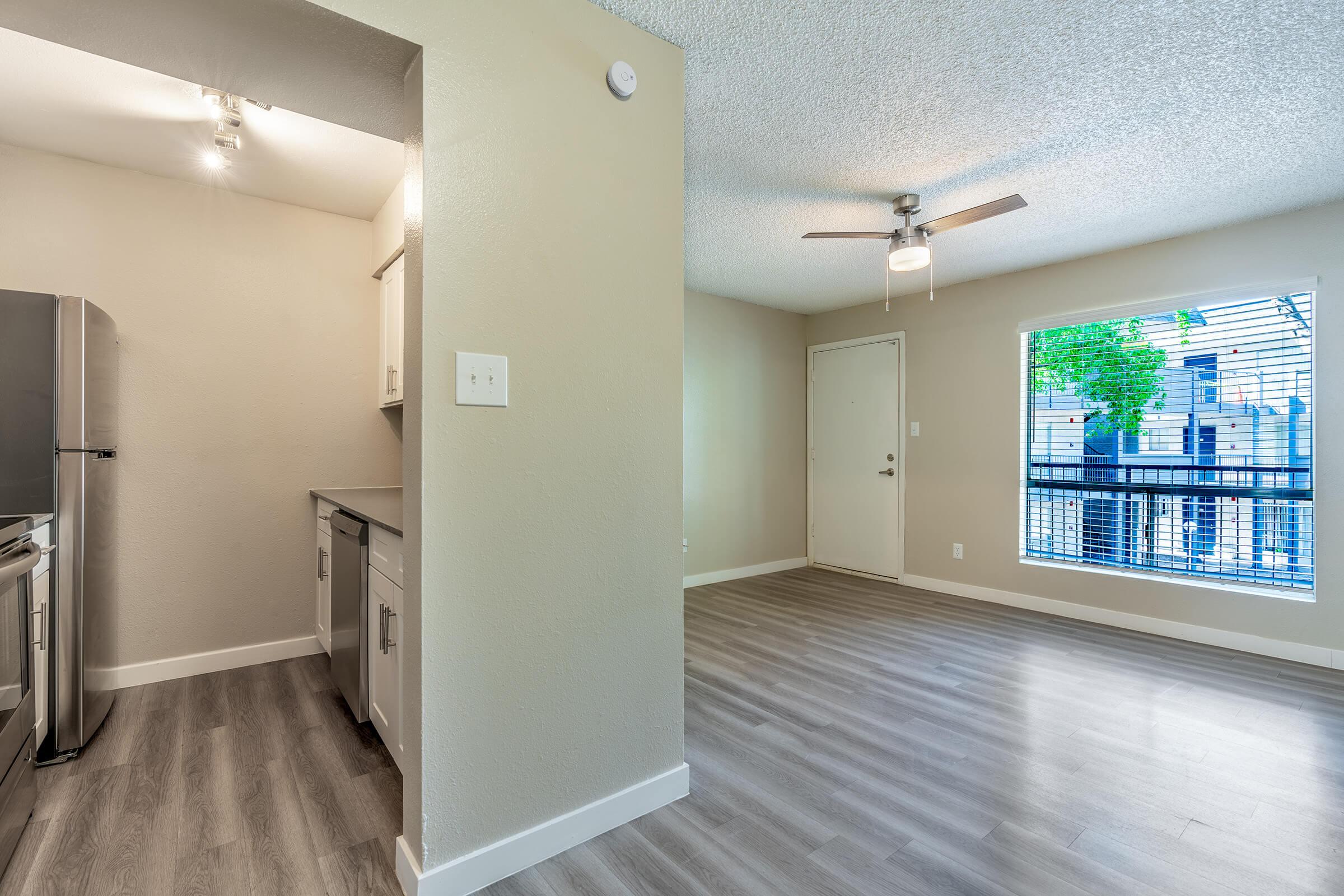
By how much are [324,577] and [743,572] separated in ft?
10.5

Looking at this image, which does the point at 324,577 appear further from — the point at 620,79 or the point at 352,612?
the point at 620,79

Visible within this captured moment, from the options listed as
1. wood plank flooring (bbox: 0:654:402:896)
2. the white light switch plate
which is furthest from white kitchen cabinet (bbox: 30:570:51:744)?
the white light switch plate

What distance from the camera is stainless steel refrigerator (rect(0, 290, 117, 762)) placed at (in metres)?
2.04

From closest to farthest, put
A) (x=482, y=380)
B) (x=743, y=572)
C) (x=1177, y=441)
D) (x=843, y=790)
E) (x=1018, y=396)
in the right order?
1. (x=482, y=380)
2. (x=843, y=790)
3. (x=1177, y=441)
4. (x=1018, y=396)
5. (x=743, y=572)

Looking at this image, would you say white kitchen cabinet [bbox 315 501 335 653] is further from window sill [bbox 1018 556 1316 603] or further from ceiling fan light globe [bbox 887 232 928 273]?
window sill [bbox 1018 556 1316 603]

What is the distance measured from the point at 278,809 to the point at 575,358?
164 cm

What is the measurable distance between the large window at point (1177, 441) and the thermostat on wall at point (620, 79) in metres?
Result: 3.59

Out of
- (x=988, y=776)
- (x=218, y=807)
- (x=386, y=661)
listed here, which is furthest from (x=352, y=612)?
(x=988, y=776)

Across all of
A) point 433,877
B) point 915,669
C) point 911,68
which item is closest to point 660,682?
point 433,877

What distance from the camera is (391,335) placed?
3.21m

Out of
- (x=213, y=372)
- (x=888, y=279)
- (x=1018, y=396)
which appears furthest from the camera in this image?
(x=888, y=279)

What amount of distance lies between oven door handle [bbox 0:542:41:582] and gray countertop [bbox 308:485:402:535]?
32.8 inches

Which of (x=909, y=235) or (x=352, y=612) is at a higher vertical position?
(x=909, y=235)

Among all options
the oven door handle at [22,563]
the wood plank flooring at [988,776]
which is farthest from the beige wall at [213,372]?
the wood plank flooring at [988,776]
